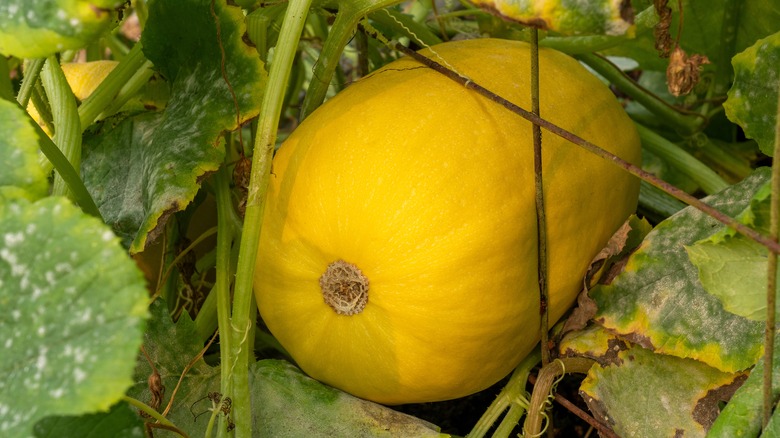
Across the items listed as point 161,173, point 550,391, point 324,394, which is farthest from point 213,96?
point 550,391

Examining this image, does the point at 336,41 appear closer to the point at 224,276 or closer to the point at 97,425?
the point at 224,276

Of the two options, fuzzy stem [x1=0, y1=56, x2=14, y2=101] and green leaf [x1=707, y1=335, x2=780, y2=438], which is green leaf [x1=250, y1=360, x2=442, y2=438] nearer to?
green leaf [x1=707, y1=335, x2=780, y2=438]

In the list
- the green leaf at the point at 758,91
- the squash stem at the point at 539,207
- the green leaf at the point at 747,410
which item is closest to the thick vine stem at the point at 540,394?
the squash stem at the point at 539,207

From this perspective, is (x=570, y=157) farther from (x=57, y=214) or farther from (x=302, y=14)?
(x=57, y=214)

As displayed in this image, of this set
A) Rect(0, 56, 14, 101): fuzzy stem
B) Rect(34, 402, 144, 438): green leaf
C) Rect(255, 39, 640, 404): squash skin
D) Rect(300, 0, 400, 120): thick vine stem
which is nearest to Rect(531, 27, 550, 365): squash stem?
Rect(255, 39, 640, 404): squash skin

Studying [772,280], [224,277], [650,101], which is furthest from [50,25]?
[650,101]
